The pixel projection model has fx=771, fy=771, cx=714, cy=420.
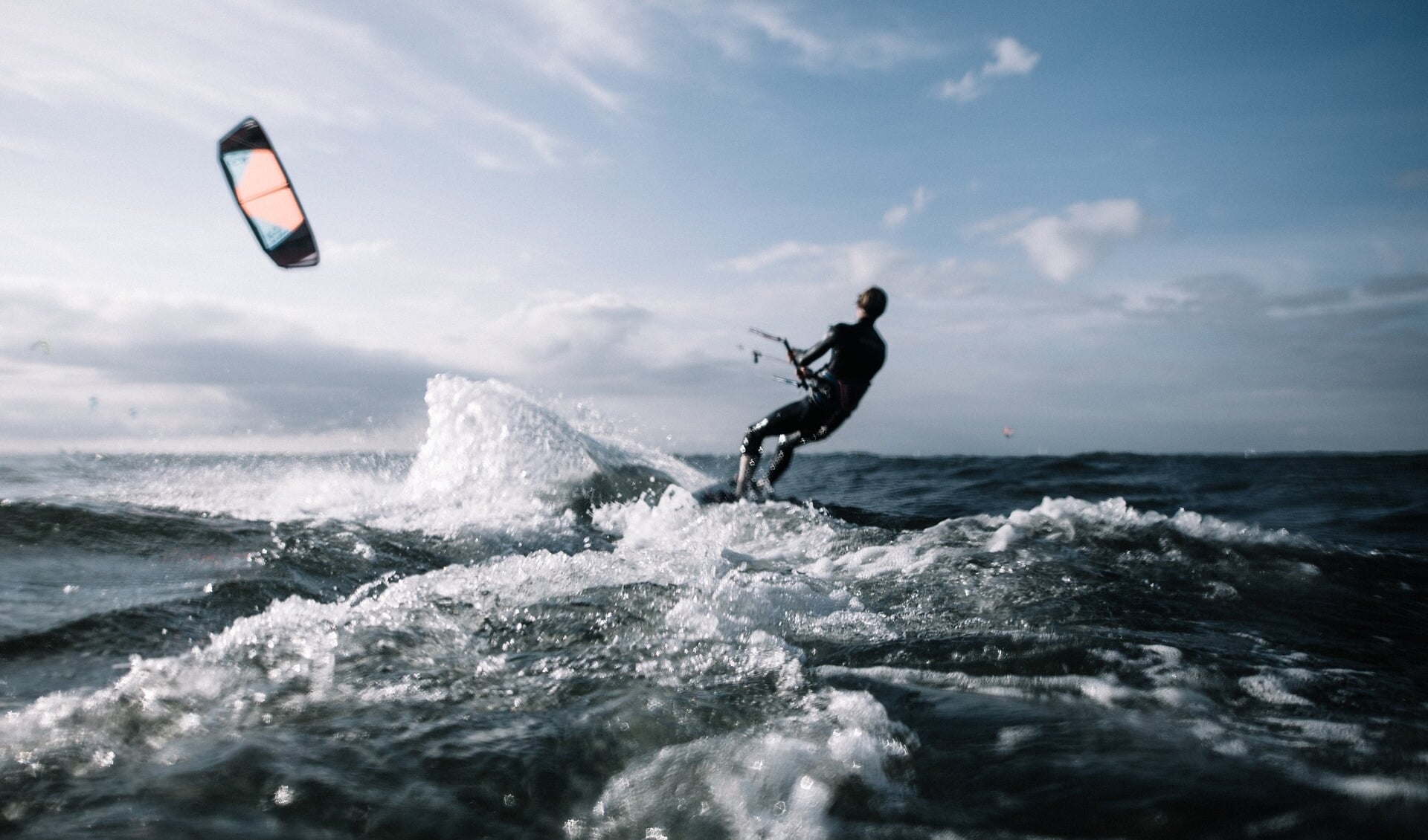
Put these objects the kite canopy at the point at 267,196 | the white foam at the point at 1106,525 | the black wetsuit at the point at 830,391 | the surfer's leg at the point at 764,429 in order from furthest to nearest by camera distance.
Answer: the surfer's leg at the point at 764,429
the black wetsuit at the point at 830,391
the kite canopy at the point at 267,196
the white foam at the point at 1106,525

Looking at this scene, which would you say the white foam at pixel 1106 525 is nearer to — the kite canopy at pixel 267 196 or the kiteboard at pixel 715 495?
the kiteboard at pixel 715 495

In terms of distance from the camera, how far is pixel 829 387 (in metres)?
10.3

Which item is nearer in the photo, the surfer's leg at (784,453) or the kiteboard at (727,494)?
the kiteboard at (727,494)

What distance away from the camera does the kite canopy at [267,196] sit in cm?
827

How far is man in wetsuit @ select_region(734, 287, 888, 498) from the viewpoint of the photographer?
10008 millimetres

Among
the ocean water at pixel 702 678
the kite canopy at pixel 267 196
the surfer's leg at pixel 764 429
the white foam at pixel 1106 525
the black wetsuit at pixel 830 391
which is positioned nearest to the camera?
the ocean water at pixel 702 678

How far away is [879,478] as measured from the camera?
17516 mm

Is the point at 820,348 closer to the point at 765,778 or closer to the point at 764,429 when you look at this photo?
the point at 764,429

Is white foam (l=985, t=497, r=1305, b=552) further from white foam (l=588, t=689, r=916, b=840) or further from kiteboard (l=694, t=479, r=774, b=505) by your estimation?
white foam (l=588, t=689, r=916, b=840)

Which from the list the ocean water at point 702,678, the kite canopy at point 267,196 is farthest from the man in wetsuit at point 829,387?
the kite canopy at point 267,196

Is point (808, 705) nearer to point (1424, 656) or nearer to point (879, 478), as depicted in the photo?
point (1424, 656)

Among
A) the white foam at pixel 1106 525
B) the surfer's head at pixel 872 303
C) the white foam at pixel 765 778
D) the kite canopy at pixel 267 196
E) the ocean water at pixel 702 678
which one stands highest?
the kite canopy at pixel 267 196

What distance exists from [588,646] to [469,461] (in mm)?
6910

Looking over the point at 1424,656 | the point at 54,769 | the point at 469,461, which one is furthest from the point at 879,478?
the point at 54,769
